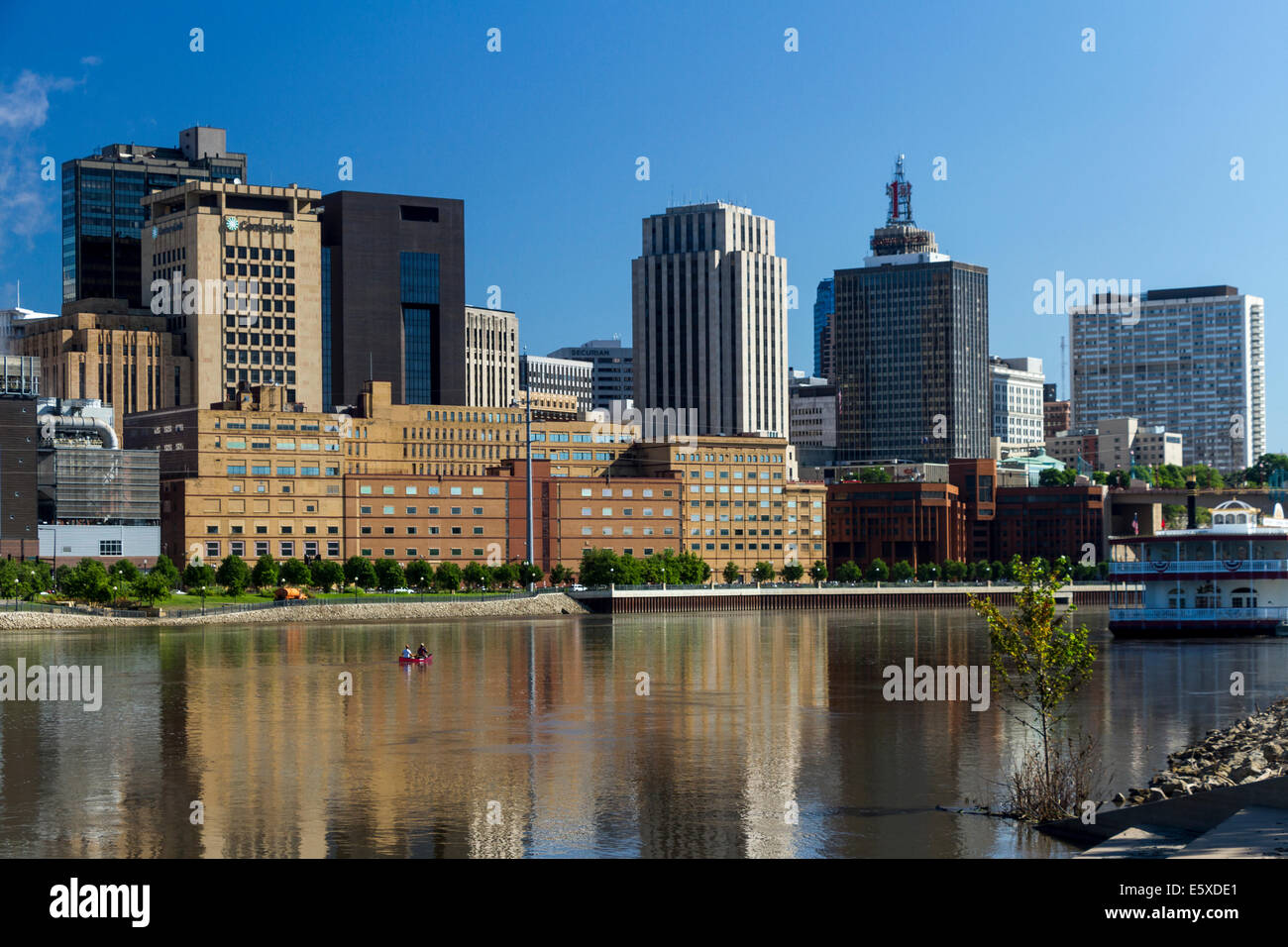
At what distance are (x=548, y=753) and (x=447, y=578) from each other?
436 ft

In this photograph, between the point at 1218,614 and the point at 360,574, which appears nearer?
the point at 1218,614

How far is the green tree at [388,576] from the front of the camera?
18900 cm

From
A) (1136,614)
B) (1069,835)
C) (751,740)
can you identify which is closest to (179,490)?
(1136,614)

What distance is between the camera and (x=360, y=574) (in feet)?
617

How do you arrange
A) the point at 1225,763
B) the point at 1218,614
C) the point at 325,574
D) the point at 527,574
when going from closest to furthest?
the point at 1225,763 → the point at 1218,614 → the point at 325,574 → the point at 527,574

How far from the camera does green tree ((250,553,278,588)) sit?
17784 centimetres

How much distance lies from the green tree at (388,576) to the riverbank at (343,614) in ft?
46.8

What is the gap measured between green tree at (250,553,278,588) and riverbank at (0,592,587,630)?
46.2 ft

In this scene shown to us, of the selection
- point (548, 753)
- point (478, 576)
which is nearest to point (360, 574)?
point (478, 576)

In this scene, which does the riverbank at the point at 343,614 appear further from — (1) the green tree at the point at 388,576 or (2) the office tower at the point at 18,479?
(2) the office tower at the point at 18,479

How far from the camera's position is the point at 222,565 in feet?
579

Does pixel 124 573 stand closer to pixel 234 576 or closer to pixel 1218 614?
pixel 234 576
